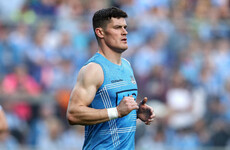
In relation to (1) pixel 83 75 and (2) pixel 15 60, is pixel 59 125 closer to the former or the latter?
(2) pixel 15 60

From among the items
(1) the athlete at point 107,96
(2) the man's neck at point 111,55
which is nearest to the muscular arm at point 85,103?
(1) the athlete at point 107,96

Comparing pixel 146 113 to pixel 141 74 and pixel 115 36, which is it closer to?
pixel 115 36

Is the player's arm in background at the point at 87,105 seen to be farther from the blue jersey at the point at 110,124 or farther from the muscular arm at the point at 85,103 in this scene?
the blue jersey at the point at 110,124

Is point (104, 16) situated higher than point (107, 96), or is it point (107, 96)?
point (104, 16)

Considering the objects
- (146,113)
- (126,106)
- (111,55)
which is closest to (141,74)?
(146,113)

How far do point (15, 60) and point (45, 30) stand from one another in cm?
108

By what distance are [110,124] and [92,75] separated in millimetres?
565

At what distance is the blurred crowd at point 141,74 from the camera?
35.0 ft

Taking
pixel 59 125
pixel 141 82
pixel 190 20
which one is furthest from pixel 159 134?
pixel 190 20

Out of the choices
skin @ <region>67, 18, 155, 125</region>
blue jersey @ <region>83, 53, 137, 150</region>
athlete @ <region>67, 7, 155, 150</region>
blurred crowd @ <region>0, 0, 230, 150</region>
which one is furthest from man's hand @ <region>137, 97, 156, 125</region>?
blurred crowd @ <region>0, 0, 230, 150</region>

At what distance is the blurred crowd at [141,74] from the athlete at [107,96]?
202 inches

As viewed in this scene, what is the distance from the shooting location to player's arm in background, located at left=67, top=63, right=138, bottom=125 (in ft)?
16.7

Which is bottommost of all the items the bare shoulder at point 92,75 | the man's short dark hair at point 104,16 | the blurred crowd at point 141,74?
the blurred crowd at point 141,74

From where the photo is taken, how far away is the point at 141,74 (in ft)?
36.8
